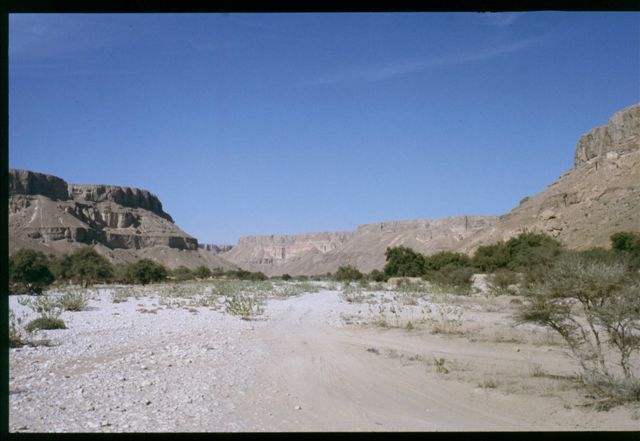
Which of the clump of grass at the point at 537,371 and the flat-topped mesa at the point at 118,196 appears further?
the flat-topped mesa at the point at 118,196

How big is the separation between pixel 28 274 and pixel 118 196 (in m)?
93.7

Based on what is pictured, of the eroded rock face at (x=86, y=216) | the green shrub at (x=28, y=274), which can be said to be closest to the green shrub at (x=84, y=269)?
the green shrub at (x=28, y=274)

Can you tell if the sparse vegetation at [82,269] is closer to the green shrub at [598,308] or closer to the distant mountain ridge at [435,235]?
the distant mountain ridge at [435,235]

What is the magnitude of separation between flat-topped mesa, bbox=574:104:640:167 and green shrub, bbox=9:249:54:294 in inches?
2686

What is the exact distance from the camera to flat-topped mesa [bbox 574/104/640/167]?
2793 inches

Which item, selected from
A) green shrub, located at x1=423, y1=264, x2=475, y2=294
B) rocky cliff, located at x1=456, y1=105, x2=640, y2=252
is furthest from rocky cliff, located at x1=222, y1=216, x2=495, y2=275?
green shrub, located at x1=423, y1=264, x2=475, y2=294

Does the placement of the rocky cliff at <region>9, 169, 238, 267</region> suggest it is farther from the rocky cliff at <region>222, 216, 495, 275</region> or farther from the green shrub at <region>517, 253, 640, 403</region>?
the green shrub at <region>517, 253, 640, 403</region>

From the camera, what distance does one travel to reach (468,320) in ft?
62.6

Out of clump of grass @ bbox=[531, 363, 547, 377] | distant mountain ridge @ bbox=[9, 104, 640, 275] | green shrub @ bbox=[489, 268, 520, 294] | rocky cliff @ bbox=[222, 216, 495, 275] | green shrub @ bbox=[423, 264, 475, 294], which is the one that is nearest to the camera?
clump of grass @ bbox=[531, 363, 547, 377]

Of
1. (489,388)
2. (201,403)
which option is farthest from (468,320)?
(201,403)

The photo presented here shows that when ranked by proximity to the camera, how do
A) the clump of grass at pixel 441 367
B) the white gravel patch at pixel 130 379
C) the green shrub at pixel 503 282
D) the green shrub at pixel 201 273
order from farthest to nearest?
1. the green shrub at pixel 201 273
2. the green shrub at pixel 503 282
3. the clump of grass at pixel 441 367
4. the white gravel patch at pixel 130 379

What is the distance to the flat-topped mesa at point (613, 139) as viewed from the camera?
70.9 meters

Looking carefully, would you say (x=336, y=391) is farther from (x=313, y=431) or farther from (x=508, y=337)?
(x=508, y=337)
